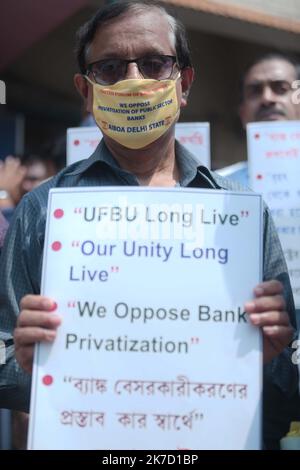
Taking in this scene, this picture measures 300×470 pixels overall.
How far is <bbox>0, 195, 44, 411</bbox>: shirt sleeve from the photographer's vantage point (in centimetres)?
220

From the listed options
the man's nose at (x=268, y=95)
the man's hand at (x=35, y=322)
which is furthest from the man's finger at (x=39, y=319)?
the man's nose at (x=268, y=95)

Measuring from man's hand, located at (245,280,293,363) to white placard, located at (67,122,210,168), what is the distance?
5.67ft

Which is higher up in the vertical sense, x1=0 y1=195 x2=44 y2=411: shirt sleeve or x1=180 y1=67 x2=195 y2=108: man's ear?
x1=180 y1=67 x2=195 y2=108: man's ear

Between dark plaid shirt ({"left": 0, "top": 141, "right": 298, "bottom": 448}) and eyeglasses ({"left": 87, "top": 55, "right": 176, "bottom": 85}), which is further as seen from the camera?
eyeglasses ({"left": 87, "top": 55, "right": 176, "bottom": 85})

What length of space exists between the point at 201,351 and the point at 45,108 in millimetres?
6063

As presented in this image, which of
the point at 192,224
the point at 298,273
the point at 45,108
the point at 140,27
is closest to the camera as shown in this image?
the point at 192,224

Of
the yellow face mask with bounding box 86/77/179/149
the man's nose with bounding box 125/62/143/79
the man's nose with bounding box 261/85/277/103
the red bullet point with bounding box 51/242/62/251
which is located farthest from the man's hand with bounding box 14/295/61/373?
the man's nose with bounding box 261/85/277/103

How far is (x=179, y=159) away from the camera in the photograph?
2523mm

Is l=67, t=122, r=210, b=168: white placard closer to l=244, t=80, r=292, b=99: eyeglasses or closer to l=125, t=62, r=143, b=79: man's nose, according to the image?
l=244, t=80, r=292, b=99: eyeglasses

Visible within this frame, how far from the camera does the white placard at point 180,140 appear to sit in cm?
369

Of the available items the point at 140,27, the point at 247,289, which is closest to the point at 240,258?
the point at 247,289

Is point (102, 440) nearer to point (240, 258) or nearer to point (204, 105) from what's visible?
point (240, 258)

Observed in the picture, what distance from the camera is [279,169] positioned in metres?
3.61

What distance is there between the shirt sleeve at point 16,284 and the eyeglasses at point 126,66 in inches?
17.9
